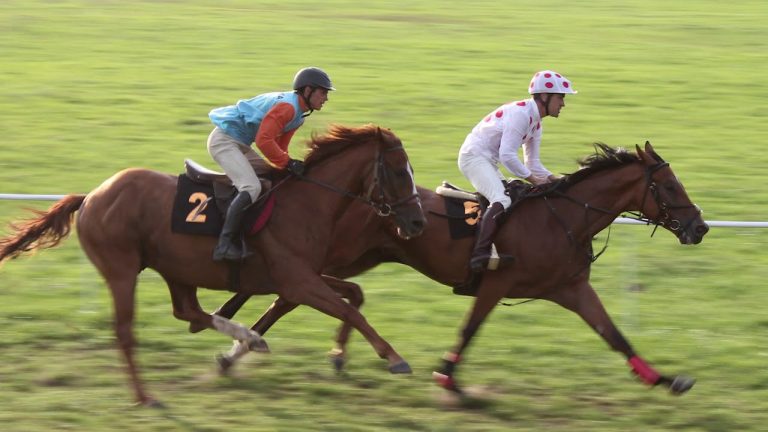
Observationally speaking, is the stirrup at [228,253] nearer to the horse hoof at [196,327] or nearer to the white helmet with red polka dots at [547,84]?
the horse hoof at [196,327]

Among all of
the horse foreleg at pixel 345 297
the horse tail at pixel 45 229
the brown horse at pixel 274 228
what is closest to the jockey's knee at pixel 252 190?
the brown horse at pixel 274 228

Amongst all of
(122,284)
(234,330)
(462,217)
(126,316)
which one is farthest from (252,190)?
(462,217)

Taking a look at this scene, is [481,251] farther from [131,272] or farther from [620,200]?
[131,272]

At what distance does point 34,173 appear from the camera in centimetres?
1521

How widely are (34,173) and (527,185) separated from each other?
27.3 ft

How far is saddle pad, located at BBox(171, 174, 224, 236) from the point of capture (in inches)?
320

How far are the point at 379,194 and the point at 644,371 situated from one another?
2.13 m

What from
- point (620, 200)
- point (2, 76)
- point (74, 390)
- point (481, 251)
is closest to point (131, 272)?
point (74, 390)

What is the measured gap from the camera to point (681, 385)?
805 cm

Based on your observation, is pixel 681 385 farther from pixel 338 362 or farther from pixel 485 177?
pixel 338 362

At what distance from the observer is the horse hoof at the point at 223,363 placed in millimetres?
8625

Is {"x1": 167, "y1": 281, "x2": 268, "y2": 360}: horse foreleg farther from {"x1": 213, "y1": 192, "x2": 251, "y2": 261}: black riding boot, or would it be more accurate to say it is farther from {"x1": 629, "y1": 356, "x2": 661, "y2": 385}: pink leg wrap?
{"x1": 629, "y1": 356, "x2": 661, "y2": 385}: pink leg wrap

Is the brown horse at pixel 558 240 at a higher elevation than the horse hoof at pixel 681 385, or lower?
higher

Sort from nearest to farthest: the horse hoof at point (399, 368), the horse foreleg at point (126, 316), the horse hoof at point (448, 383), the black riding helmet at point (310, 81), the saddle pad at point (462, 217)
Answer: the horse hoof at point (399, 368) < the horse foreleg at point (126, 316) < the black riding helmet at point (310, 81) < the horse hoof at point (448, 383) < the saddle pad at point (462, 217)
